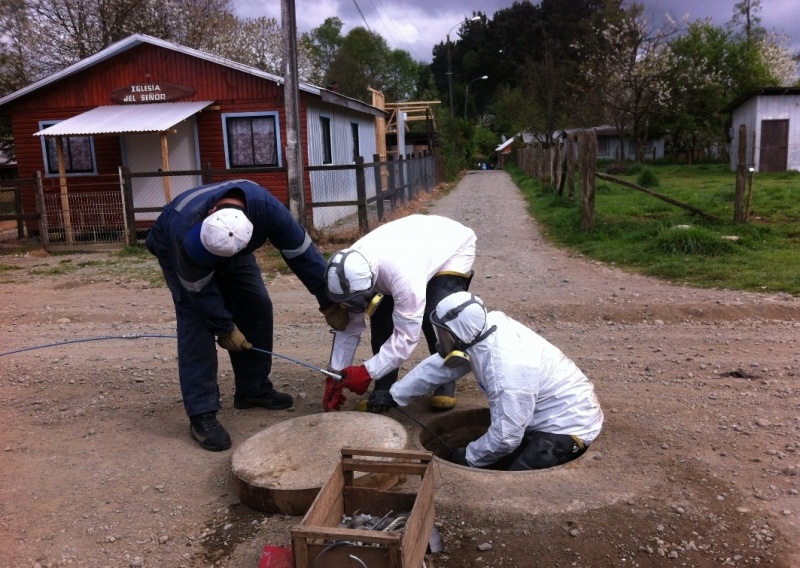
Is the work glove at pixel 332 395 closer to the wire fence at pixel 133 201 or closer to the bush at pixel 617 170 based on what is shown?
the wire fence at pixel 133 201

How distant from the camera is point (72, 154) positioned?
16500mm

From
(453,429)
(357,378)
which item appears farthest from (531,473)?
(357,378)

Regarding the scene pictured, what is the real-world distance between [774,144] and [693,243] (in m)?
21.7

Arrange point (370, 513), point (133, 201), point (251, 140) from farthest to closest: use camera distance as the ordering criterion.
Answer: point (251, 140) < point (133, 201) < point (370, 513)

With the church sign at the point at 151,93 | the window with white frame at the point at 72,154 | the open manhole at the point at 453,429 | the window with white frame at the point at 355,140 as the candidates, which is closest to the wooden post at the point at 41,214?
the window with white frame at the point at 72,154

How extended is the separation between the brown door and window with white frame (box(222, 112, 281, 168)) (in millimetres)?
20182

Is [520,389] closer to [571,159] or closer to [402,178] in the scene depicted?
[571,159]

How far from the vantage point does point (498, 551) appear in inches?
129

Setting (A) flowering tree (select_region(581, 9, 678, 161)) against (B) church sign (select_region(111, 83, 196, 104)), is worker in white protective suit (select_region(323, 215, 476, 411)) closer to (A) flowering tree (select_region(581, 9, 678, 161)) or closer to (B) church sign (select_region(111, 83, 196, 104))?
(B) church sign (select_region(111, 83, 196, 104))

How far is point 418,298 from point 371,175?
502 inches

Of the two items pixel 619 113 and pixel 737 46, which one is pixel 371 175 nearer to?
pixel 619 113

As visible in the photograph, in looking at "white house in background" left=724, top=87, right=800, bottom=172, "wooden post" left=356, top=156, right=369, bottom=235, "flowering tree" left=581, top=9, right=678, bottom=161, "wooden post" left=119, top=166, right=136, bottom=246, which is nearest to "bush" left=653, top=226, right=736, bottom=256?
"wooden post" left=356, top=156, right=369, bottom=235

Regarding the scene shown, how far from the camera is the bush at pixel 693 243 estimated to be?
372 inches

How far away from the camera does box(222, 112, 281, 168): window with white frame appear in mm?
15773
